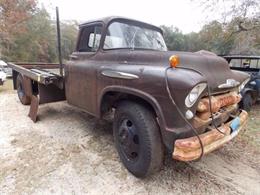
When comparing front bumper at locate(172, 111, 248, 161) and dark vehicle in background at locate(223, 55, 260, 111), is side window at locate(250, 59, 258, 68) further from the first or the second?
front bumper at locate(172, 111, 248, 161)

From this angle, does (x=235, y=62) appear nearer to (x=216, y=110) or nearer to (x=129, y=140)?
(x=216, y=110)

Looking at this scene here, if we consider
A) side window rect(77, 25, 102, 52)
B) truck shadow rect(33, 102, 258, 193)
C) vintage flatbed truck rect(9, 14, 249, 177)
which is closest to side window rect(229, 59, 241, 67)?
vintage flatbed truck rect(9, 14, 249, 177)

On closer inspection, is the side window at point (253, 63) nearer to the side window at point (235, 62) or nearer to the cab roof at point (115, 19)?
the side window at point (235, 62)

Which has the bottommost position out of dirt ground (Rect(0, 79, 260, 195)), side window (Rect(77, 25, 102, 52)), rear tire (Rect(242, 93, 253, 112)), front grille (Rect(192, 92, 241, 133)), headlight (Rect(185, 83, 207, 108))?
dirt ground (Rect(0, 79, 260, 195))

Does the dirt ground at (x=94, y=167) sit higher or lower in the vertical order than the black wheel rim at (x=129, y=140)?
lower

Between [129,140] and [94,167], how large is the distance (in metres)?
0.70

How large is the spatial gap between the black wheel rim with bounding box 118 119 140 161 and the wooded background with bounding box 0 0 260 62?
4867 millimetres

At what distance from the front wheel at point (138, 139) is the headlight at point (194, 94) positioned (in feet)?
1.62

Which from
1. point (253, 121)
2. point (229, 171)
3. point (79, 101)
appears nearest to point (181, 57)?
point (229, 171)

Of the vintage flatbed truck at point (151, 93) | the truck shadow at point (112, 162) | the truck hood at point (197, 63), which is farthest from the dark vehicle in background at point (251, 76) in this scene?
the truck hood at point (197, 63)

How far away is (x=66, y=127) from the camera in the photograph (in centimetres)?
441

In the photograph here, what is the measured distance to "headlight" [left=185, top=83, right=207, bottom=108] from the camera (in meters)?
2.18

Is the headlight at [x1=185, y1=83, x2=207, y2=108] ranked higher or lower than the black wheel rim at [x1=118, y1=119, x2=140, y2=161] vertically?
higher

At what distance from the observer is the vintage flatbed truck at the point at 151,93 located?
2.23 metres
